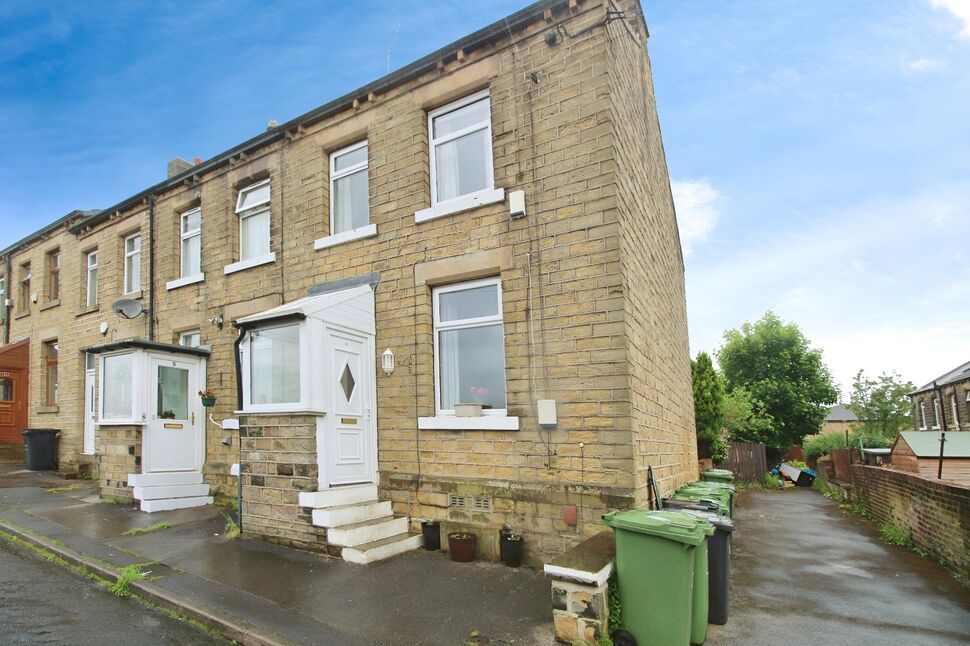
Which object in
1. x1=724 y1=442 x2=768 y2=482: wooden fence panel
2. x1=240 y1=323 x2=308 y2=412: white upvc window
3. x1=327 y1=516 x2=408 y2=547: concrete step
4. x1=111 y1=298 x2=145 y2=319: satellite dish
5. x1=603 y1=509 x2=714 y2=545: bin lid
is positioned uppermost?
x1=111 y1=298 x2=145 y2=319: satellite dish

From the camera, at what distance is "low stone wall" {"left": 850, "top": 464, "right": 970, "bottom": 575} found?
7.38 metres

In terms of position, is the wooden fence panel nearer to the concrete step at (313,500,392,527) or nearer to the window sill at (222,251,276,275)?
the concrete step at (313,500,392,527)

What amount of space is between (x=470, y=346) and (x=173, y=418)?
6.12 meters

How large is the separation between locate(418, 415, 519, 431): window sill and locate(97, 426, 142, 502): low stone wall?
5.44 meters

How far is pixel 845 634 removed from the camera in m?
5.11

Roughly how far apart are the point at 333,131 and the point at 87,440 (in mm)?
10527

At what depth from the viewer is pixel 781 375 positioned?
3484 centimetres

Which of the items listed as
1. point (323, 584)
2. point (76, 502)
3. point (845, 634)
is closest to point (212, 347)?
point (76, 502)

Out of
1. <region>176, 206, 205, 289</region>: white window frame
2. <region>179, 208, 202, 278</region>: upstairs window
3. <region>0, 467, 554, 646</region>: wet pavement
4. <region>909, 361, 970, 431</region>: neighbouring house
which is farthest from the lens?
<region>909, 361, 970, 431</region>: neighbouring house

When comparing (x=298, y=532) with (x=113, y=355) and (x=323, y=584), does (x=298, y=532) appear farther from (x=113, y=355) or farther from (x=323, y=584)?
(x=113, y=355)

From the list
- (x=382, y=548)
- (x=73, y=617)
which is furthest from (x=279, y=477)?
(x=73, y=617)

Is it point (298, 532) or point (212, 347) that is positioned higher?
point (212, 347)

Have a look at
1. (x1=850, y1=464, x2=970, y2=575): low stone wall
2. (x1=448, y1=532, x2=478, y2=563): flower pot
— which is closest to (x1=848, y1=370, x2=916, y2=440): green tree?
(x1=850, y1=464, x2=970, y2=575): low stone wall

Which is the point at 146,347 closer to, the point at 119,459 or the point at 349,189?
the point at 119,459
